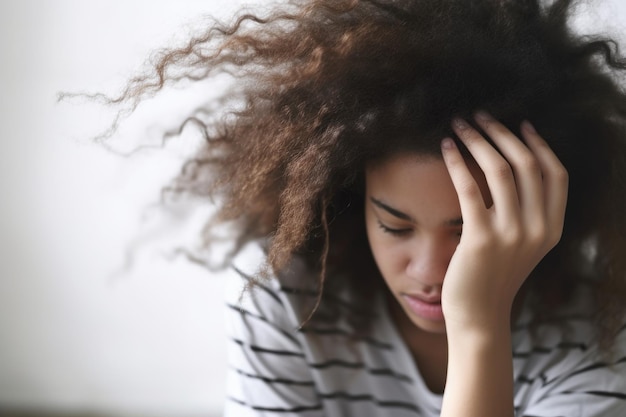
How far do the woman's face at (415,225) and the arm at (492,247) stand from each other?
0.03 metres

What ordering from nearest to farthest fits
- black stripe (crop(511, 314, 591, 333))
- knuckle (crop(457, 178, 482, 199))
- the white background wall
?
knuckle (crop(457, 178, 482, 199)), black stripe (crop(511, 314, 591, 333)), the white background wall

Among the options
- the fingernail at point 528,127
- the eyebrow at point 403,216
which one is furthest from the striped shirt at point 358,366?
the fingernail at point 528,127

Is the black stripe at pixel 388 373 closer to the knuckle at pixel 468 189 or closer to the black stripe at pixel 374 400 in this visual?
the black stripe at pixel 374 400

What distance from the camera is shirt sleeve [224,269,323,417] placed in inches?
42.7

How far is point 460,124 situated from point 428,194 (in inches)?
3.5

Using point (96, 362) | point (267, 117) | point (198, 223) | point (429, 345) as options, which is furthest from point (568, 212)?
point (96, 362)

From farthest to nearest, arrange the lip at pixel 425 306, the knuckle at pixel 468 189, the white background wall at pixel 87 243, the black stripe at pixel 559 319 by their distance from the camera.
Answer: the white background wall at pixel 87 243 < the black stripe at pixel 559 319 < the lip at pixel 425 306 < the knuckle at pixel 468 189

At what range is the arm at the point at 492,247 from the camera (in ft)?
2.92

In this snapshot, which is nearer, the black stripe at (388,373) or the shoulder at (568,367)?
the shoulder at (568,367)

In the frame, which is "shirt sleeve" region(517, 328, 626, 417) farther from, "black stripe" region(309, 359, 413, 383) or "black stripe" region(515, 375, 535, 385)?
"black stripe" region(309, 359, 413, 383)

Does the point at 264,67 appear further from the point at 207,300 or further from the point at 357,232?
the point at 207,300

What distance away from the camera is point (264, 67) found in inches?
38.2

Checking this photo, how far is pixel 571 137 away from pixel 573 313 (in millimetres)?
297

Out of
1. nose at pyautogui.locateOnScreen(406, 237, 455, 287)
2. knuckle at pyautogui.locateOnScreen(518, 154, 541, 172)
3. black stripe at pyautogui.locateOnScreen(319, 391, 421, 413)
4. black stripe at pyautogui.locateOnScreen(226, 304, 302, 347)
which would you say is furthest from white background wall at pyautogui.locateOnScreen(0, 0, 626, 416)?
A: knuckle at pyautogui.locateOnScreen(518, 154, 541, 172)
